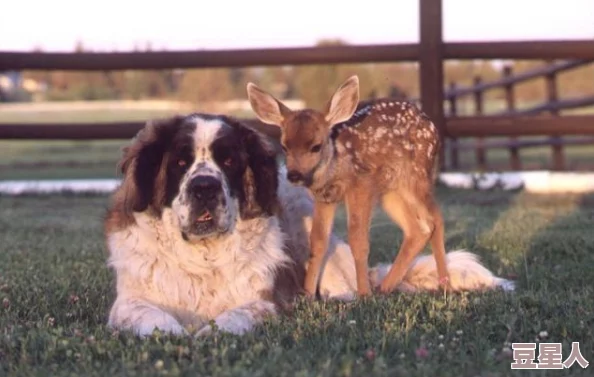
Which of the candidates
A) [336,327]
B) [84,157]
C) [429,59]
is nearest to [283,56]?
[429,59]

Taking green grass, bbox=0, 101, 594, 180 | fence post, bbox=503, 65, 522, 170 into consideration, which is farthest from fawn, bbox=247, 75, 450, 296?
fence post, bbox=503, 65, 522, 170

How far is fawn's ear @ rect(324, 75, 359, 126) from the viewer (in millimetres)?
6125

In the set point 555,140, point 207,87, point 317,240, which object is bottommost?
point 207,87

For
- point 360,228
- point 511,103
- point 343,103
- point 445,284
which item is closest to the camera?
point 343,103

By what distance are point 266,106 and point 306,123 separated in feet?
1.15

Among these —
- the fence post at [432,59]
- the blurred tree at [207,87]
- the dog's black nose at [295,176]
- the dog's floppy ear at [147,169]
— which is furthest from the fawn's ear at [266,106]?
the blurred tree at [207,87]

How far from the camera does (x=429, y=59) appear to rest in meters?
11.4

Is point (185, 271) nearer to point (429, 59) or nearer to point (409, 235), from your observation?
point (409, 235)

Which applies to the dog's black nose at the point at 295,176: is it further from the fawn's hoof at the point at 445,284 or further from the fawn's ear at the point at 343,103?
the fawn's hoof at the point at 445,284

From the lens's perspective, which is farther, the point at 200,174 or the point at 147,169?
the point at 147,169

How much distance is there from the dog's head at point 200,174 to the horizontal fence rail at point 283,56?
225 inches

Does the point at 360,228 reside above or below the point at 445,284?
above

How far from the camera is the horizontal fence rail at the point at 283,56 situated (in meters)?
11.4

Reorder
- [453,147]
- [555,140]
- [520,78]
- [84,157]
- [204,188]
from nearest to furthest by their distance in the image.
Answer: [204,188] → [555,140] → [520,78] → [453,147] → [84,157]
